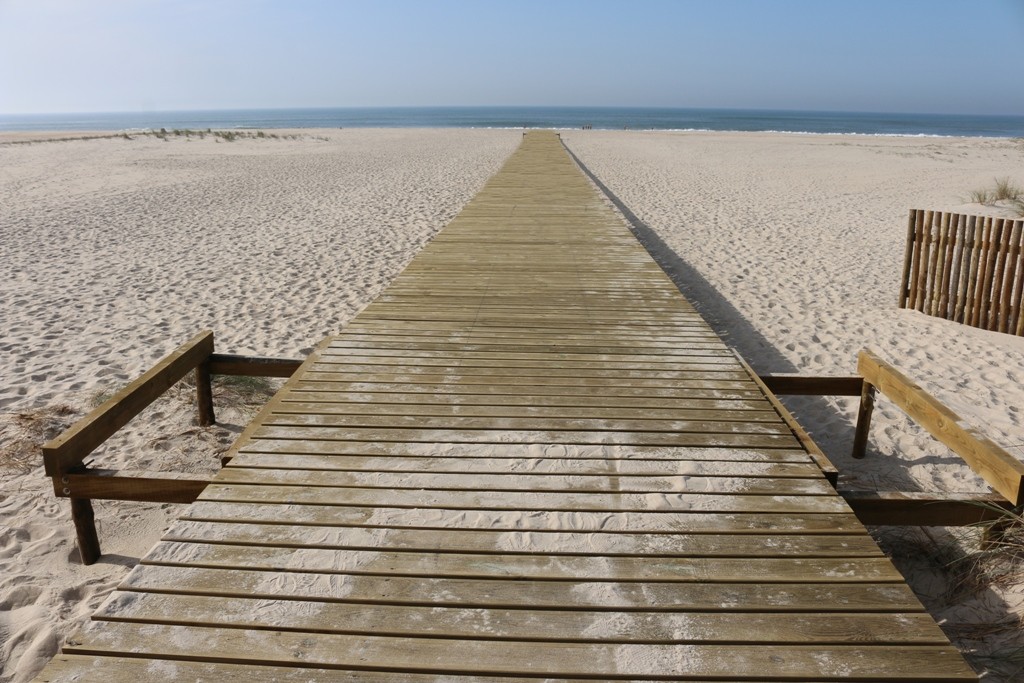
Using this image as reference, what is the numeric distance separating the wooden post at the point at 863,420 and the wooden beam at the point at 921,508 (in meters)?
1.28

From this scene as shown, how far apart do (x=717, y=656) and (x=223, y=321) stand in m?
5.91

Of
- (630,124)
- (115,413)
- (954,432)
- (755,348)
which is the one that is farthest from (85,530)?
A: (630,124)

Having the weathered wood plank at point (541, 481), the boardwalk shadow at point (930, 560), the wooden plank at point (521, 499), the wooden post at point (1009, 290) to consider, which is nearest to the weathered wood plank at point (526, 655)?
the wooden plank at point (521, 499)

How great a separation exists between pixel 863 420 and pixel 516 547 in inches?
112

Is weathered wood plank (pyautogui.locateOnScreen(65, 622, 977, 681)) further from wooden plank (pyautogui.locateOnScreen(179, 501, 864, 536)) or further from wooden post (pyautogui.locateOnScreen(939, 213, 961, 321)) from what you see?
wooden post (pyautogui.locateOnScreen(939, 213, 961, 321))

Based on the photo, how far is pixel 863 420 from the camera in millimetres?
4059

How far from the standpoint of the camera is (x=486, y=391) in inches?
138

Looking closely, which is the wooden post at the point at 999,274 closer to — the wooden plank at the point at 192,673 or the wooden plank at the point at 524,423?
the wooden plank at the point at 524,423

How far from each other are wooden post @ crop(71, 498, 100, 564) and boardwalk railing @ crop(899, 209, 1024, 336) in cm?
745

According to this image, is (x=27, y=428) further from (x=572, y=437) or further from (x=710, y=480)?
(x=710, y=480)

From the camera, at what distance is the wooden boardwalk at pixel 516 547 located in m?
1.77

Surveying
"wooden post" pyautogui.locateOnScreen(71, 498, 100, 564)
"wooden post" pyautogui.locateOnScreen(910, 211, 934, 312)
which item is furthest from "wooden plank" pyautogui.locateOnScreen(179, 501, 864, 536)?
"wooden post" pyautogui.locateOnScreen(910, 211, 934, 312)

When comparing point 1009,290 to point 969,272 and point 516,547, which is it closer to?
point 969,272

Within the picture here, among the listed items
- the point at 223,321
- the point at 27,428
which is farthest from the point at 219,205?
the point at 27,428
